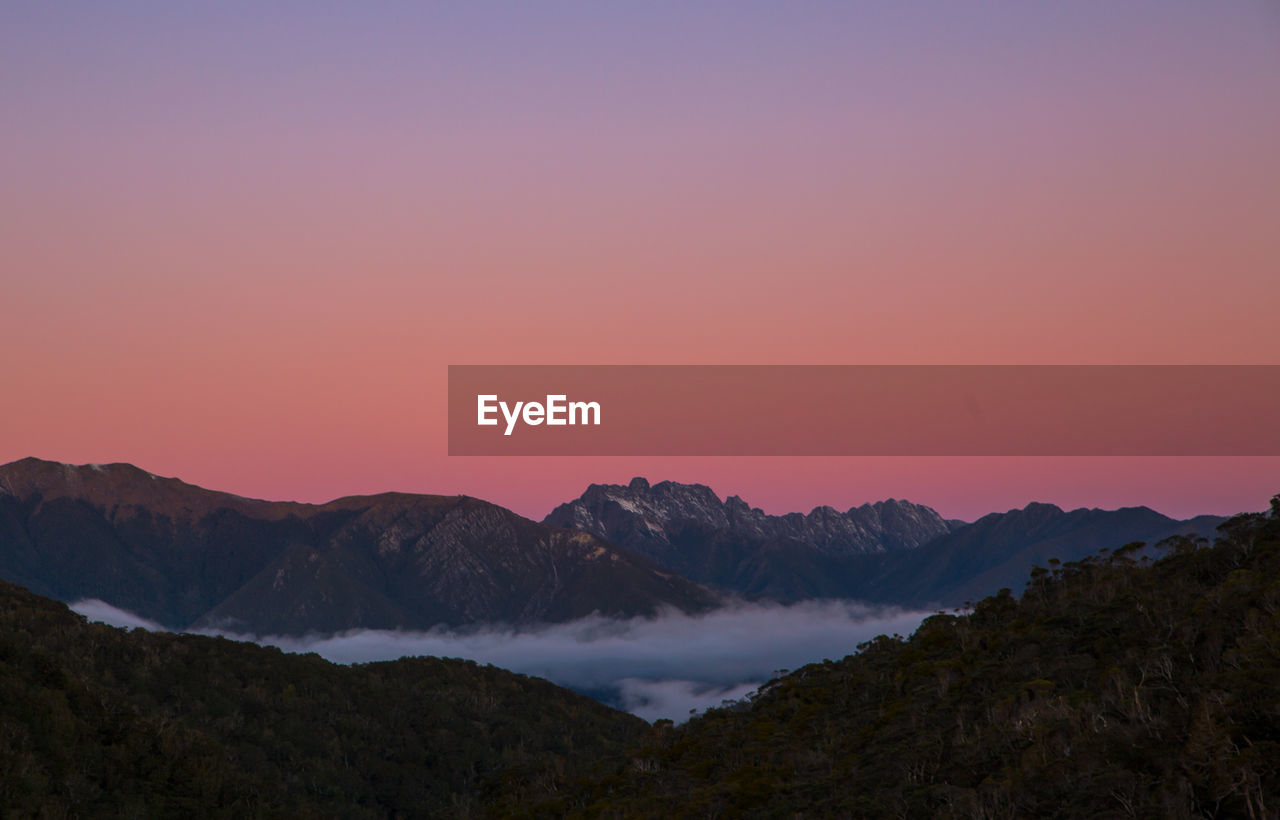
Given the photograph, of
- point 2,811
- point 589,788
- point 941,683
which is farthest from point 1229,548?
point 2,811

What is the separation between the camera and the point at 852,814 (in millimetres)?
72312

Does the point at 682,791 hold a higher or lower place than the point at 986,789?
lower

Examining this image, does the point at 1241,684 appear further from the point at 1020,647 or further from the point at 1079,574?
the point at 1079,574

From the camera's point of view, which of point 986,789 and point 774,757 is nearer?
point 986,789

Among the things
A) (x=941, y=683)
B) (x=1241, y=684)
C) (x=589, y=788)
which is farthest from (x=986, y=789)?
(x=589, y=788)

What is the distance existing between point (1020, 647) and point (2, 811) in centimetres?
8620

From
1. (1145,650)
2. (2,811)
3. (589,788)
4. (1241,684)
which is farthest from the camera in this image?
(589,788)

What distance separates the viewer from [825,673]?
132 meters

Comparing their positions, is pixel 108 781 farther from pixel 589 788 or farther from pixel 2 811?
pixel 589 788

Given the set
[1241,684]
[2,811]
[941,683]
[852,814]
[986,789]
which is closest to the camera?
[1241,684]

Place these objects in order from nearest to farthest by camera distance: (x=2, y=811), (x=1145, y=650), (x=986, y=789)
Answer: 1. (x=986, y=789)
2. (x=1145, y=650)
3. (x=2, y=811)

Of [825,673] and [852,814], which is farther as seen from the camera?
[825,673]

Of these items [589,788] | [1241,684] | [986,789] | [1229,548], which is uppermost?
[1229,548]

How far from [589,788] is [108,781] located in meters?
47.9
